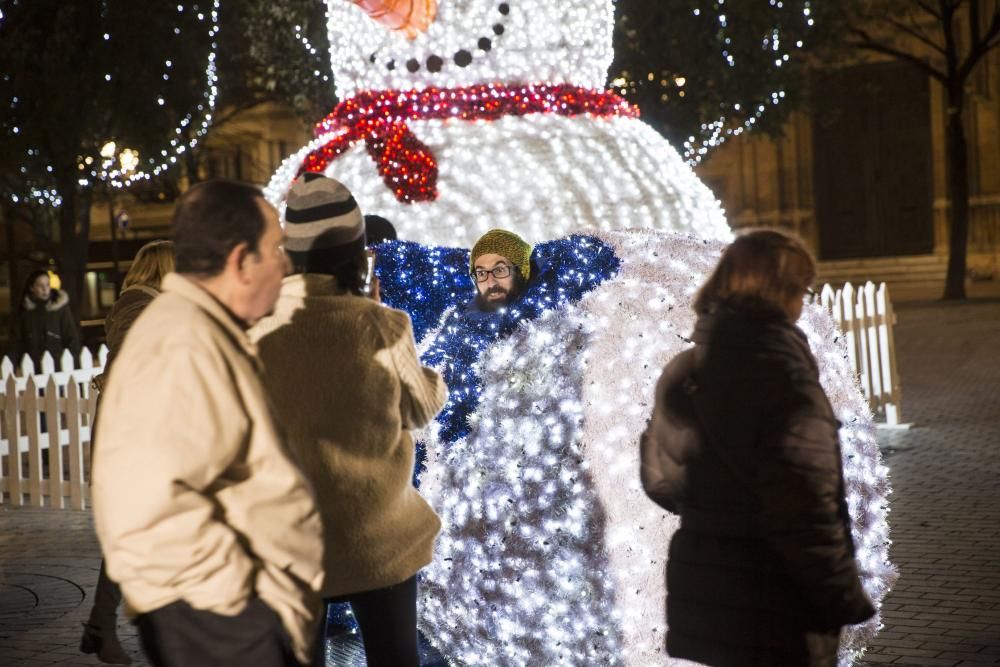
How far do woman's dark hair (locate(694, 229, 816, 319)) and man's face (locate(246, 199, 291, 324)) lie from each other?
109 cm

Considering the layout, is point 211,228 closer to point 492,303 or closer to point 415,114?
point 492,303

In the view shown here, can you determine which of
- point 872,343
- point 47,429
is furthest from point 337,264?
point 872,343

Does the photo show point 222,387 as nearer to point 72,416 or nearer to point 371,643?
point 371,643

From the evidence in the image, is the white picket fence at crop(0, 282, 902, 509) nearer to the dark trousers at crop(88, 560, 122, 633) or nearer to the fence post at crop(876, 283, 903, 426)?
the fence post at crop(876, 283, 903, 426)

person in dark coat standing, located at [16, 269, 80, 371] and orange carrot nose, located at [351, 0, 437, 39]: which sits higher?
orange carrot nose, located at [351, 0, 437, 39]

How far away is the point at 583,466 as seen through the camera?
4.07 meters

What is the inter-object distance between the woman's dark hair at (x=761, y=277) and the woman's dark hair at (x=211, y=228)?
1162 millimetres

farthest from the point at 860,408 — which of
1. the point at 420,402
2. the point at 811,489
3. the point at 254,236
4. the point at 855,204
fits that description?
the point at 855,204

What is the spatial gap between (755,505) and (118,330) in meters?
3.04

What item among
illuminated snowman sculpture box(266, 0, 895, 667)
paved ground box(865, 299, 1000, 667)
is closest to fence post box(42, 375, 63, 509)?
illuminated snowman sculpture box(266, 0, 895, 667)

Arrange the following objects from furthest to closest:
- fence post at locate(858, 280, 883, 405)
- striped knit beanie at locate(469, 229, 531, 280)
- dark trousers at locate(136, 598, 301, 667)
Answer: fence post at locate(858, 280, 883, 405), striped knit beanie at locate(469, 229, 531, 280), dark trousers at locate(136, 598, 301, 667)

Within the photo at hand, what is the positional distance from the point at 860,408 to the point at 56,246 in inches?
676

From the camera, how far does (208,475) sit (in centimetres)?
238

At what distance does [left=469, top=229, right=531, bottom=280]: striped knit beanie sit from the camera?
4480mm
